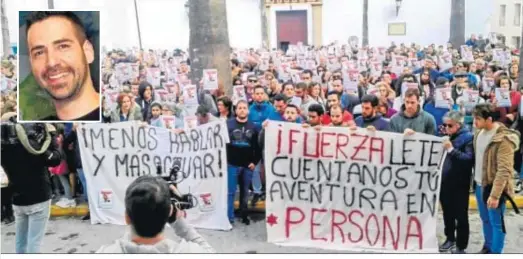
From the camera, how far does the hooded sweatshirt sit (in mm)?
4652

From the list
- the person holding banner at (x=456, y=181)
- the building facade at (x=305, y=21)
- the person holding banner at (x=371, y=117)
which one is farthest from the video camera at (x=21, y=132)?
the person holding banner at (x=456, y=181)

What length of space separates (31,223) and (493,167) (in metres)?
2.60

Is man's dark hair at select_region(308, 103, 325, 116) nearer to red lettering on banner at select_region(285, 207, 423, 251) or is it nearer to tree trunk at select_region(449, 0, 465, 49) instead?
red lettering on banner at select_region(285, 207, 423, 251)

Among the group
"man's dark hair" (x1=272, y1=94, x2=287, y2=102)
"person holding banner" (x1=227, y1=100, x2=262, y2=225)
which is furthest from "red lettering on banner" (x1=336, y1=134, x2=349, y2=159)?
"man's dark hair" (x1=272, y1=94, x2=287, y2=102)

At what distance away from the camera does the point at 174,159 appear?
5086 mm

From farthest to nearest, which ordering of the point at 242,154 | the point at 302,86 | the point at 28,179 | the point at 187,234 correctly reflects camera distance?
the point at 302,86
the point at 242,154
the point at 28,179
the point at 187,234

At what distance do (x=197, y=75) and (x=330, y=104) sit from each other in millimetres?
947

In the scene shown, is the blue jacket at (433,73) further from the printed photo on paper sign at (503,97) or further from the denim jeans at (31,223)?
the denim jeans at (31,223)

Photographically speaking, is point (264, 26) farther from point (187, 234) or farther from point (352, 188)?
point (187, 234)

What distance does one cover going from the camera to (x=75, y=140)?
17.0ft

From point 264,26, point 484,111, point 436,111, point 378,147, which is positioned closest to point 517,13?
point 484,111

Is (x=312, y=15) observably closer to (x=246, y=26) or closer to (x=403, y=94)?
(x=246, y=26)

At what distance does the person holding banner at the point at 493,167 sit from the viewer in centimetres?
434

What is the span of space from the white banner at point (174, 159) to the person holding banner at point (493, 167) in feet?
5.21
